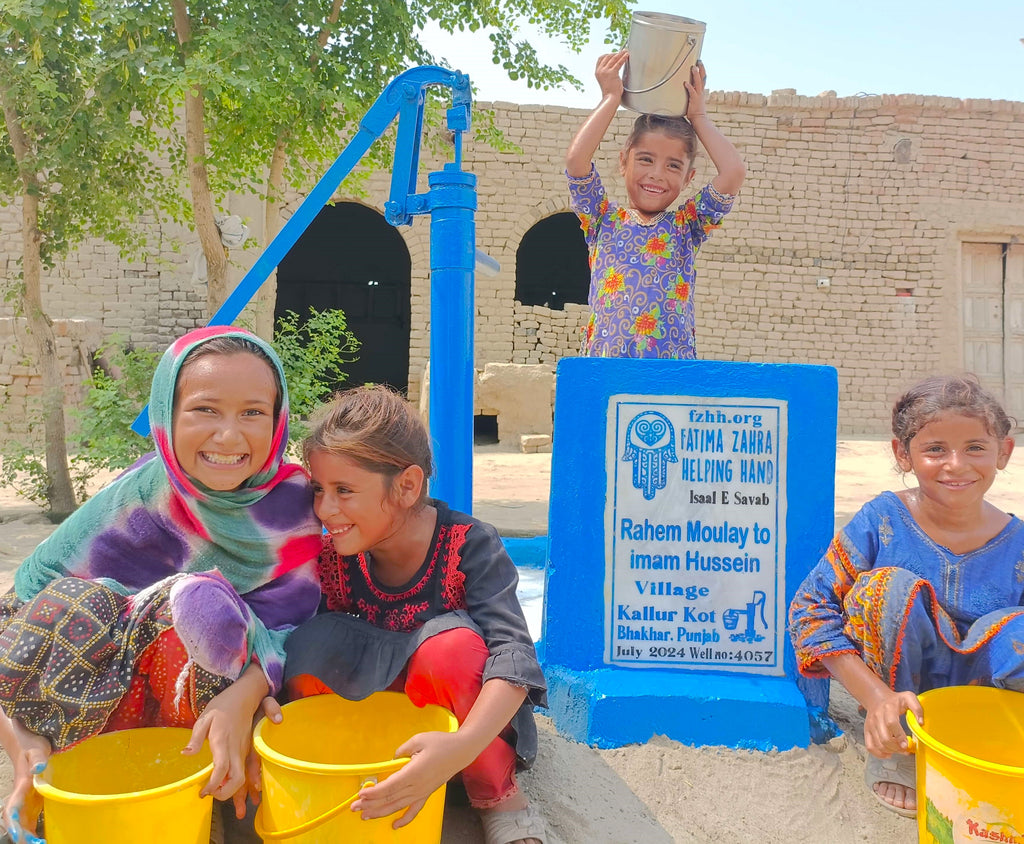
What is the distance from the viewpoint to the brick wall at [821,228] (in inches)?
387

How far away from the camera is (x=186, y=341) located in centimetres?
148

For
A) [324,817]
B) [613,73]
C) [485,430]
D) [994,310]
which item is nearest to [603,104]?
[613,73]

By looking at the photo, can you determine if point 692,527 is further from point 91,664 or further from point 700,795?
point 91,664

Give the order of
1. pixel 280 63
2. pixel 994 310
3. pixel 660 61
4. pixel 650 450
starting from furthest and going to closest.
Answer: pixel 994 310 < pixel 280 63 < pixel 660 61 < pixel 650 450

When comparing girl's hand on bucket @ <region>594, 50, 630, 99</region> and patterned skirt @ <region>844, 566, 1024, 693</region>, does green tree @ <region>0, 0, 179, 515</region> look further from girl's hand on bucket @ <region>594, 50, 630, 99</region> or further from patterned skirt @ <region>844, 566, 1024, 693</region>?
patterned skirt @ <region>844, 566, 1024, 693</region>

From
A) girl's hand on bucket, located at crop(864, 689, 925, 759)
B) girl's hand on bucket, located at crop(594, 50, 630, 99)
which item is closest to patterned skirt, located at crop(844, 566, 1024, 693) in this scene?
girl's hand on bucket, located at crop(864, 689, 925, 759)

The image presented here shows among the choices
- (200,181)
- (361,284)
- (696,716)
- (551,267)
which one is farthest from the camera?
(361,284)

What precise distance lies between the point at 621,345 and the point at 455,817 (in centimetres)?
146

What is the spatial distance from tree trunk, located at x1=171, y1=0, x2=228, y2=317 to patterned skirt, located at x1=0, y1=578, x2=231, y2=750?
4170mm

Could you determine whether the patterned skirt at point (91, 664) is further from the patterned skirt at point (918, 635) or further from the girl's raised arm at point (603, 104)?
the girl's raised arm at point (603, 104)

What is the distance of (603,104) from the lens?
2.40 m

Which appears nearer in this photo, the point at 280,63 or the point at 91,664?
the point at 91,664

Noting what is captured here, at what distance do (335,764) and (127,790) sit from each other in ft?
1.27

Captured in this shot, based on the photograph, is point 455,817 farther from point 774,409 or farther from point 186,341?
point 774,409
